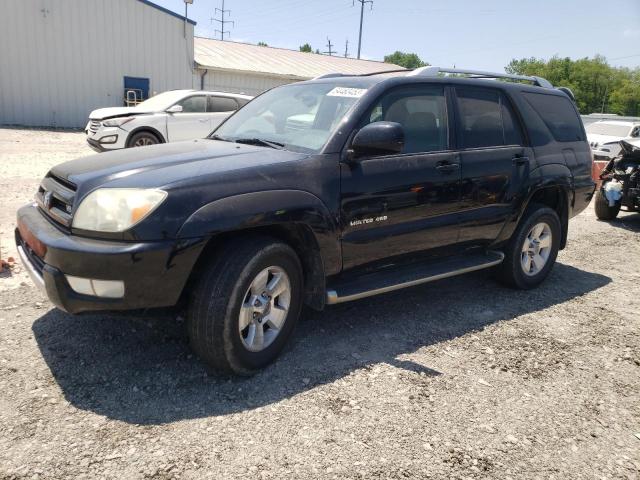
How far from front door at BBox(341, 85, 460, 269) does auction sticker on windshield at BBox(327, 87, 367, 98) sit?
6.0 inches

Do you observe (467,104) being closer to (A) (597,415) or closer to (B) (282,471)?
(A) (597,415)

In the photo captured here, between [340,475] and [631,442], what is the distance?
1.63 metres

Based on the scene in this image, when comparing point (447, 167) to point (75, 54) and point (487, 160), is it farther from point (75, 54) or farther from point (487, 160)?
point (75, 54)

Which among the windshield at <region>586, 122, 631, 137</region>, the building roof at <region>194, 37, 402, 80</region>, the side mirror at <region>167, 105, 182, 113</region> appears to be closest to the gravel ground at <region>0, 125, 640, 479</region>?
the side mirror at <region>167, 105, 182, 113</region>

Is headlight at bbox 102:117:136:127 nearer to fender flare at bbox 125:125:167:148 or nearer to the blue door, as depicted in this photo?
fender flare at bbox 125:125:167:148

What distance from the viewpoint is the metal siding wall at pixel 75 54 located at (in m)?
19.6

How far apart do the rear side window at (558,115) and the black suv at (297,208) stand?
70 millimetres

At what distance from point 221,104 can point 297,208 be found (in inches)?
366

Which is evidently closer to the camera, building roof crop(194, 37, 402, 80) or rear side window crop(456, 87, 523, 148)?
rear side window crop(456, 87, 523, 148)

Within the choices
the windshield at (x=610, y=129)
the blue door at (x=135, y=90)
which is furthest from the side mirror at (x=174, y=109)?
the windshield at (x=610, y=129)

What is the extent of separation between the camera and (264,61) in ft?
93.1

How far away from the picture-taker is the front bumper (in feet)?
8.64

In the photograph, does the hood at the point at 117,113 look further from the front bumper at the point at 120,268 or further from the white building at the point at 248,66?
the white building at the point at 248,66

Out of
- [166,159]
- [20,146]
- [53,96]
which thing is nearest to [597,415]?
[166,159]
